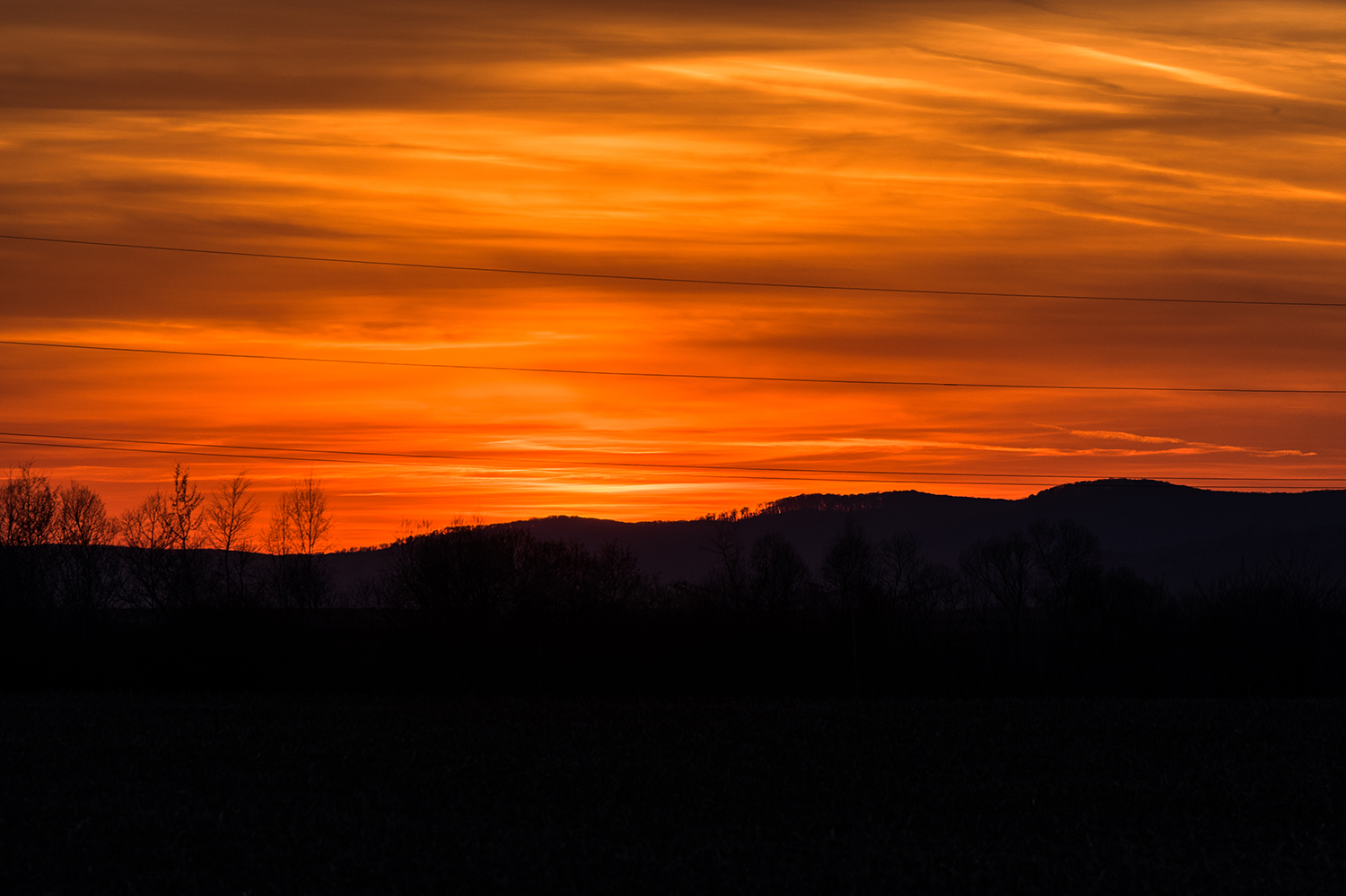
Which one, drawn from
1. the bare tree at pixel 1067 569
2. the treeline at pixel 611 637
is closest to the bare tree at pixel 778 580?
the treeline at pixel 611 637

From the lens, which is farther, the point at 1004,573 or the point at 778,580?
the point at 1004,573

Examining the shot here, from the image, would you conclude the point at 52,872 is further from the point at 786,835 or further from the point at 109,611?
the point at 109,611

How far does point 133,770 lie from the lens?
95.1 ft

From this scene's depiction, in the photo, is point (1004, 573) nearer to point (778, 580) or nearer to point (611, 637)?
point (778, 580)

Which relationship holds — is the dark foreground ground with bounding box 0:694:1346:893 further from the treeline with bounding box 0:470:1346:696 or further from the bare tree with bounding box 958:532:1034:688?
the bare tree with bounding box 958:532:1034:688

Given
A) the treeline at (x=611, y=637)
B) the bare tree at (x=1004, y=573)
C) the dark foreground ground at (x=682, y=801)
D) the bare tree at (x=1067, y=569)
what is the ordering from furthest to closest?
the bare tree at (x=1004, y=573), the bare tree at (x=1067, y=569), the treeline at (x=611, y=637), the dark foreground ground at (x=682, y=801)

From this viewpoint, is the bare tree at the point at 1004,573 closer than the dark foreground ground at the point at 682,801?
No

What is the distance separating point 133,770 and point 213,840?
861 cm

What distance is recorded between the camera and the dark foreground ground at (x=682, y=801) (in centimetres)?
1939

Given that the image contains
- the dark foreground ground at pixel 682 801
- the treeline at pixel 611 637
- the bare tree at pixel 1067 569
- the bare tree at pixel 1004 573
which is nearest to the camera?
the dark foreground ground at pixel 682 801

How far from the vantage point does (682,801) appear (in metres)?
25.2

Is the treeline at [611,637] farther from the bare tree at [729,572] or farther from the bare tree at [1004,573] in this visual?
the bare tree at [1004,573]

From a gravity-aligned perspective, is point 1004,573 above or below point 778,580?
above

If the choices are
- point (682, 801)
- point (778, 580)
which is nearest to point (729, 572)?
point (778, 580)
